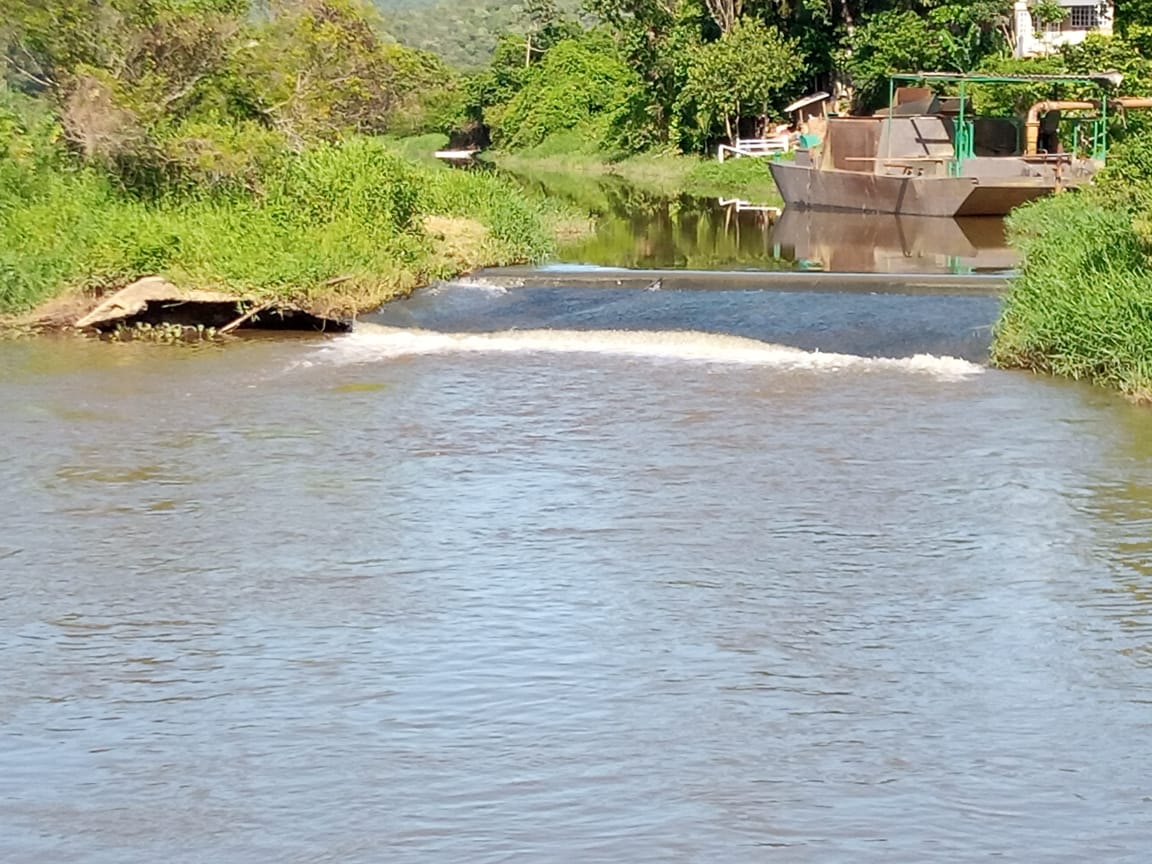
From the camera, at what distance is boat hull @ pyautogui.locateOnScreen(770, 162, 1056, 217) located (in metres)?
26.0

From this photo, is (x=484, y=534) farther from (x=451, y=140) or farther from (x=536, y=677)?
(x=451, y=140)

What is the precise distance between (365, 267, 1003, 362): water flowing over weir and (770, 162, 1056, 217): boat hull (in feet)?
32.7

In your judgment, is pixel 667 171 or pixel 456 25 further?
pixel 456 25

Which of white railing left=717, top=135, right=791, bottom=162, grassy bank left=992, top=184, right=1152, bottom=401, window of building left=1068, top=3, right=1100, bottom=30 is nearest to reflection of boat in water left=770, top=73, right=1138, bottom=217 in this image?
white railing left=717, top=135, right=791, bottom=162

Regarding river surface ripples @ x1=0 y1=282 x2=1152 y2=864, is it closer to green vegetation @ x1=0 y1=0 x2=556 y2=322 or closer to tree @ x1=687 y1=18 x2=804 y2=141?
green vegetation @ x1=0 y1=0 x2=556 y2=322

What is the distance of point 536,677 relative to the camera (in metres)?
7.24

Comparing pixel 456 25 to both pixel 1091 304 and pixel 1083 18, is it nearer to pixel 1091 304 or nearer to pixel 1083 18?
pixel 1083 18

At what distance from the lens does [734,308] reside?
15.7 meters

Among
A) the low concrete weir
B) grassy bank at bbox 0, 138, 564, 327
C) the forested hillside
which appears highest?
the forested hillside

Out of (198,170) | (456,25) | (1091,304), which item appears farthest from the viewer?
(456,25)

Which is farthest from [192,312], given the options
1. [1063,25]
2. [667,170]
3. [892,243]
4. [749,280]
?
[1063,25]

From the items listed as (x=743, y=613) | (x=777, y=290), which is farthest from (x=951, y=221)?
(x=743, y=613)

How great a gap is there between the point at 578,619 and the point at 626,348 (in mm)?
7032

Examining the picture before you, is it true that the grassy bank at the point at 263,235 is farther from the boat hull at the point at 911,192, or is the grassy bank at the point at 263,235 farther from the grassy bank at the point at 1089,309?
the boat hull at the point at 911,192
